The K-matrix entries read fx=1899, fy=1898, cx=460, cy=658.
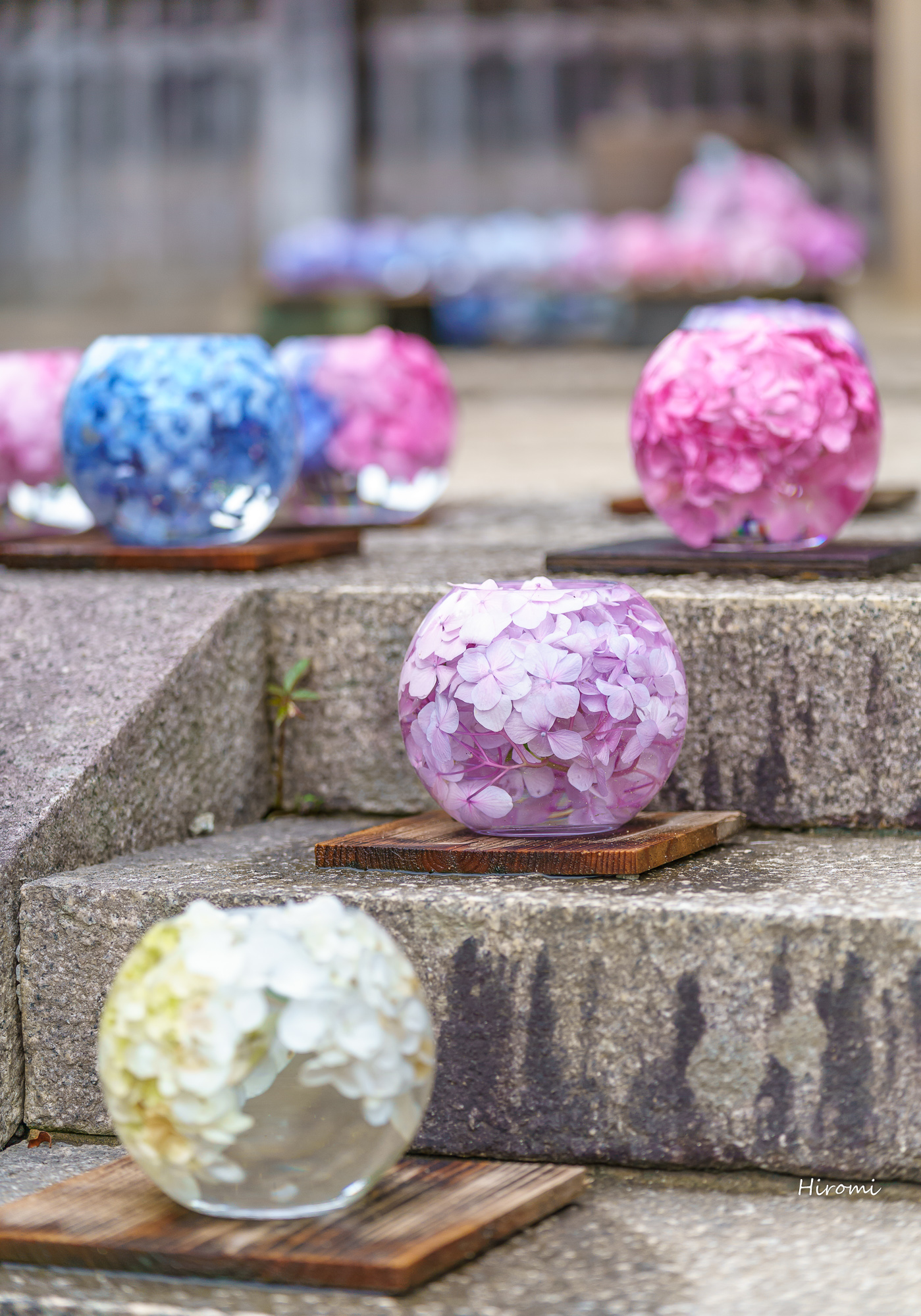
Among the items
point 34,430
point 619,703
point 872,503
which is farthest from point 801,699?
point 34,430

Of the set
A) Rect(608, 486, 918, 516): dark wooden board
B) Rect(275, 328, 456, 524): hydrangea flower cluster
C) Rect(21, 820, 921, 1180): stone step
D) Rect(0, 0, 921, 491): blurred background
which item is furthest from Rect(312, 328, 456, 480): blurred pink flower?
Rect(0, 0, 921, 491): blurred background

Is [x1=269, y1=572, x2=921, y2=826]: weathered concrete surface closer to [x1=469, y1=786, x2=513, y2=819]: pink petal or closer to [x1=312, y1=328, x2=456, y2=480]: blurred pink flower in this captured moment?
[x1=469, y1=786, x2=513, y2=819]: pink petal

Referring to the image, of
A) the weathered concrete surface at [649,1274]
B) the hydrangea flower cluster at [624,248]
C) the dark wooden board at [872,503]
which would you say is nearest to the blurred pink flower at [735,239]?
the hydrangea flower cluster at [624,248]

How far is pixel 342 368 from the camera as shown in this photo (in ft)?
7.39

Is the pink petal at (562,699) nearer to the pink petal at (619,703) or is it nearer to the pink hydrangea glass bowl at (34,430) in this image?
the pink petal at (619,703)

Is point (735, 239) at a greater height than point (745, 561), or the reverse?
point (735, 239)

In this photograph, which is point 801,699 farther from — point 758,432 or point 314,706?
point 314,706

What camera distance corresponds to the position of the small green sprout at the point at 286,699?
1.67 m

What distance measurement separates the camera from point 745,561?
65.0 inches

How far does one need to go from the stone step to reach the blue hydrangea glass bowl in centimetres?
55

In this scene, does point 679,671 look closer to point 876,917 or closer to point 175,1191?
point 876,917

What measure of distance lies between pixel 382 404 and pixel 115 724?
0.84 meters

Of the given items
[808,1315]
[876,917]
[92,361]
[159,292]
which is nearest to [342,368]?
[92,361]

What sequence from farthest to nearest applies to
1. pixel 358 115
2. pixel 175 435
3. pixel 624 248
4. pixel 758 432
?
1. pixel 358 115
2. pixel 624 248
3. pixel 175 435
4. pixel 758 432
